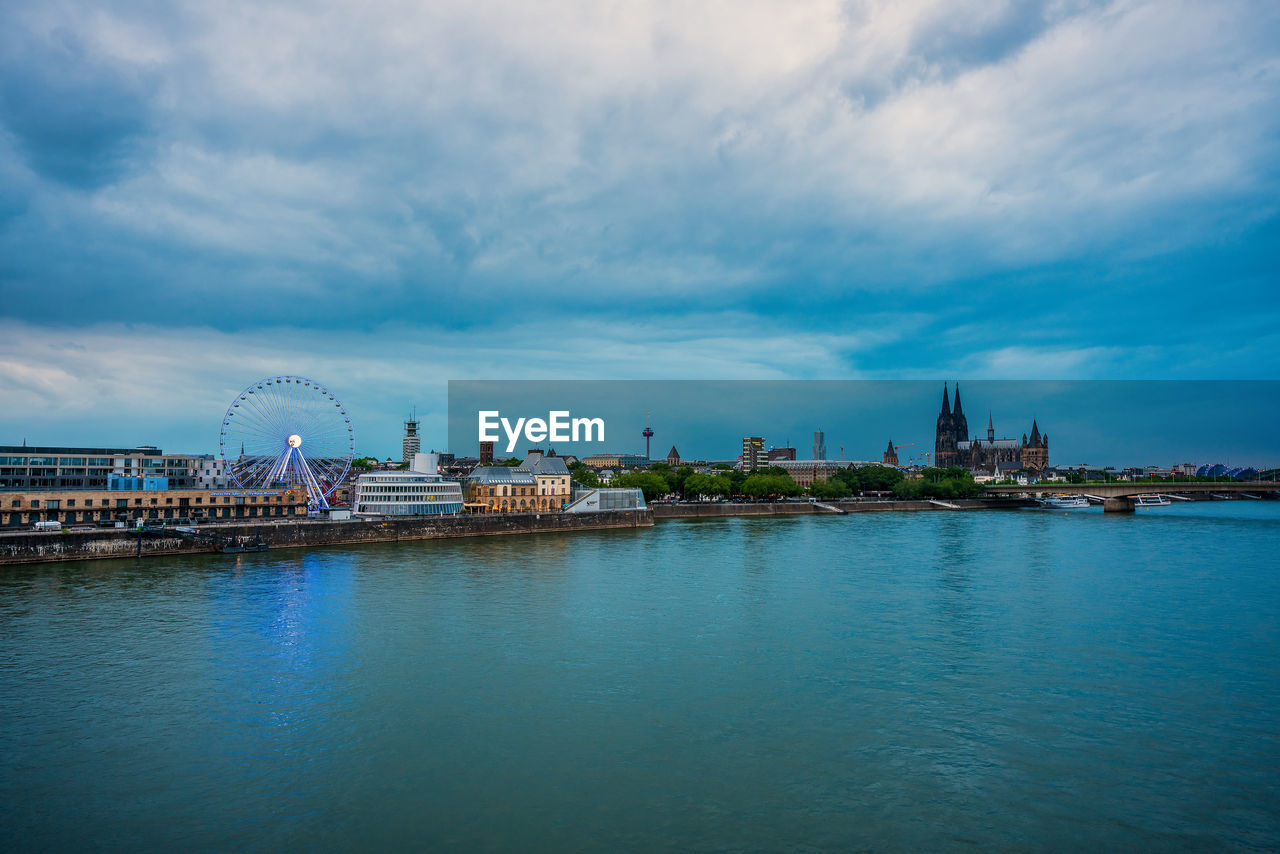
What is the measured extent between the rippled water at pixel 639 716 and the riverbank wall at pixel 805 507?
45.7 meters

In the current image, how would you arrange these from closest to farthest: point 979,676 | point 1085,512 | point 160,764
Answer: point 160,764 < point 979,676 < point 1085,512

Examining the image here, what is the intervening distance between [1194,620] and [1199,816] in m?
16.3

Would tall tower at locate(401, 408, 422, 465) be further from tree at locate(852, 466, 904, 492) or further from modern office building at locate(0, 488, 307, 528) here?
tree at locate(852, 466, 904, 492)

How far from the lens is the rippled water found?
10.6m

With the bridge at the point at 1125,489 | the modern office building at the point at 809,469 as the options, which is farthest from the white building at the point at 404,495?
the modern office building at the point at 809,469

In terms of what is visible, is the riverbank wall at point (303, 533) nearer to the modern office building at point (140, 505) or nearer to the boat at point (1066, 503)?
the modern office building at point (140, 505)

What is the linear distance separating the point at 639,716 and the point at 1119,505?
92197 millimetres

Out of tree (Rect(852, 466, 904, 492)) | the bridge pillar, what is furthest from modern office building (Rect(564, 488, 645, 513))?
the bridge pillar

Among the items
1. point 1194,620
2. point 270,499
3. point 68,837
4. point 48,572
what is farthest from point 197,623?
point 270,499

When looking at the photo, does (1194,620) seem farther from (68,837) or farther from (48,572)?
(48,572)

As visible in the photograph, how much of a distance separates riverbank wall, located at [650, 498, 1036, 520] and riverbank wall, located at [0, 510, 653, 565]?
1097 centimetres

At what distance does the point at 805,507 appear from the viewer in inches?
3460

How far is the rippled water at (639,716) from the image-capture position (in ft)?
34.9

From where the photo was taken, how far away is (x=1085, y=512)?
89.1 metres
